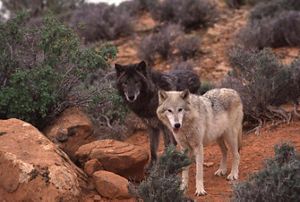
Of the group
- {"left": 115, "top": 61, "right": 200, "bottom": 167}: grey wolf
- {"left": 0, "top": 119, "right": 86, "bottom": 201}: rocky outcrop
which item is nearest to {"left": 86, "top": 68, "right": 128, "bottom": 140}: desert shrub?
{"left": 115, "top": 61, "right": 200, "bottom": 167}: grey wolf

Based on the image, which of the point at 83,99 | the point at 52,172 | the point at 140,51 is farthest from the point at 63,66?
the point at 140,51

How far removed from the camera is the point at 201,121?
→ 22.5ft

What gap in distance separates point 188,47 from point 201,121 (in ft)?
25.6

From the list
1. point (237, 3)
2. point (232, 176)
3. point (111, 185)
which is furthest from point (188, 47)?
point (111, 185)

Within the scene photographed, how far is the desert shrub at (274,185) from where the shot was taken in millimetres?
4859

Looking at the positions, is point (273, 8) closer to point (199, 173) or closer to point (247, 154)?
point (247, 154)

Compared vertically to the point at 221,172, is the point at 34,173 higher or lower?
higher

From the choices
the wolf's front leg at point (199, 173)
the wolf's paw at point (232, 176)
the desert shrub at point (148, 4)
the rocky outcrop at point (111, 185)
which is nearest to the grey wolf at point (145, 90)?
the wolf's paw at point (232, 176)

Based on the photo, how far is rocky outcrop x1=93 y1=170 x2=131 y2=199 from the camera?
634 centimetres

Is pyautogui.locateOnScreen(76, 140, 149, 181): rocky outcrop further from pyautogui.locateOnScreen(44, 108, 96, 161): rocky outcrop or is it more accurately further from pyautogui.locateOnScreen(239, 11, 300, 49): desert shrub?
pyautogui.locateOnScreen(239, 11, 300, 49): desert shrub

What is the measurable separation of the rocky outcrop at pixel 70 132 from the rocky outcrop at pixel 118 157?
381mm

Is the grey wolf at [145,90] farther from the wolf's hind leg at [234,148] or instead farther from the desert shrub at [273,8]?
the desert shrub at [273,8]

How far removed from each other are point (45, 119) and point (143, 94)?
5.00 ft

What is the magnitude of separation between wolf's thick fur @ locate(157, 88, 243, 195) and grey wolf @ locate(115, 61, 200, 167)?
1.01m
